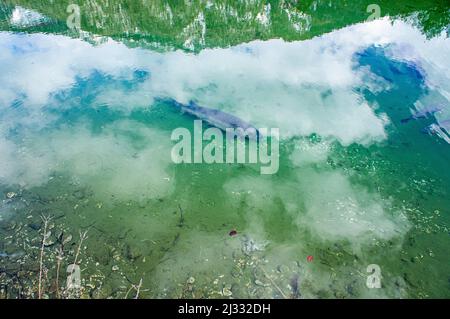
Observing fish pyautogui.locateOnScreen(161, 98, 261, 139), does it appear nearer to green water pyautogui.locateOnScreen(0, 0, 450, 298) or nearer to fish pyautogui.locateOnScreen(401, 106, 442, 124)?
green water pyautogui.locateOnScreen(0, 0, 450, 298)

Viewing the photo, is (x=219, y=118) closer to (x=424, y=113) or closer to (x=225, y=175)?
(x=225, y=175)

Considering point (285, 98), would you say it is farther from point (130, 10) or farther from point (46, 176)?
point (130, 10)

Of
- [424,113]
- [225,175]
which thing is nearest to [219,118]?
[225,175]

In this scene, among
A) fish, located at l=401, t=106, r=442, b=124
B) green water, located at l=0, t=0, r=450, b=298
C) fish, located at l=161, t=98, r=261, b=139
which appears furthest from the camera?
fish, located at l=401, t=106, r=442, b=124

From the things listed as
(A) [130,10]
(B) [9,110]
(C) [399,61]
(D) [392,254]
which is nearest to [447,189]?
(D) [392,254]

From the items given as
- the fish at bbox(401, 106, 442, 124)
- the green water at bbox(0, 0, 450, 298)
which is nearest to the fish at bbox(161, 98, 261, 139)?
the green water at bbox(0, 0, 450, 298)
